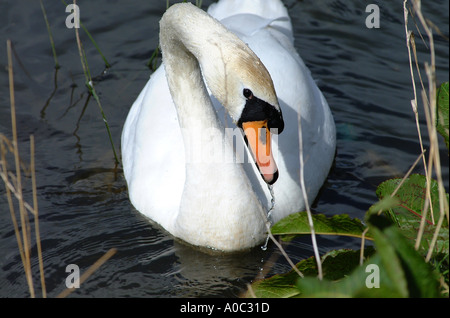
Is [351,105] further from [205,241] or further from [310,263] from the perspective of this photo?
[310,263]

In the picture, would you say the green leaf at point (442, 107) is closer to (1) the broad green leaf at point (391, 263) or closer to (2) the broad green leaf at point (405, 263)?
(2) the broad green leaf at point (405, 263)

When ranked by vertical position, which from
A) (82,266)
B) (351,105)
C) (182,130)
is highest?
(182,130)

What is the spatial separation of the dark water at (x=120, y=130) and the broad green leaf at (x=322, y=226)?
1.25m

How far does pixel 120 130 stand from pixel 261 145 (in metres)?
2.65

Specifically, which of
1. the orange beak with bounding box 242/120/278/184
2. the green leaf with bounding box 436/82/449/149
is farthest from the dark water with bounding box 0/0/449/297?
the green leaf with bounding box 436/82/449/149

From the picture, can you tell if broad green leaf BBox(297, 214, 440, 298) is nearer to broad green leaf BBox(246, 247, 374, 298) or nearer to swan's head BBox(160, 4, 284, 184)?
broad green leaf BBox(246, 247, 374, 298)

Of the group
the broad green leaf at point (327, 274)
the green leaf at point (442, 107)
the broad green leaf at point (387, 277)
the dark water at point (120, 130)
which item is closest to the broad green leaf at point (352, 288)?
the broad green leaf at point (387, 277)

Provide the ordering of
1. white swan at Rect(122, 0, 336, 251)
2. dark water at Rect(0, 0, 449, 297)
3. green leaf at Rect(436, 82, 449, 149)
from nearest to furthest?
green leaf at Rect(436, 82, 449, 149)
white swan at Rect(122, 0, 336, 251)
dark water at Rect(0, 0, 449, 297)

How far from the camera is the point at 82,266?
4395 mm

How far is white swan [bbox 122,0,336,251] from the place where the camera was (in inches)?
140

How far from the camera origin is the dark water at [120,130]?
4.39 m
